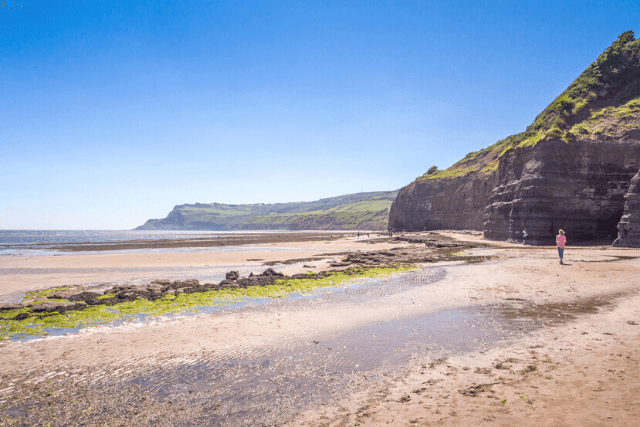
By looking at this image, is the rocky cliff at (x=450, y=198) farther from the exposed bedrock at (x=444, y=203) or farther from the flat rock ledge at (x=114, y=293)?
the flat rock ledge at (x=114, y=293)

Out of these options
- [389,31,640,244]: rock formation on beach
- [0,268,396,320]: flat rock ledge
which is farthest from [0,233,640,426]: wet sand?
[389,31,640,244]: rock formation on beach

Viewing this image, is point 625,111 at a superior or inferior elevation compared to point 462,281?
superior

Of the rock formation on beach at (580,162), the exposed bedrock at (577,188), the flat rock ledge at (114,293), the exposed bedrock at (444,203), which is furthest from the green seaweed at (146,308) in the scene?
the exposed bedrock at (444,203)

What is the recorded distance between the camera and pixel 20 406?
5.91 metres

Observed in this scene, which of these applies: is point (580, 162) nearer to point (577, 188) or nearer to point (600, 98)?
point (577, 188)

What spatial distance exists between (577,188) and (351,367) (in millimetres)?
43052

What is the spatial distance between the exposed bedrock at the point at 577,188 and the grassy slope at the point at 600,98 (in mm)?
2068

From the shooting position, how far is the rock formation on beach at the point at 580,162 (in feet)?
121

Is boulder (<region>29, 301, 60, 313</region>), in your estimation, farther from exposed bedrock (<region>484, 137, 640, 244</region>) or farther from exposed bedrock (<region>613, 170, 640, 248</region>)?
exposed bedrock (<region>484, 137, 640, 244</region>)

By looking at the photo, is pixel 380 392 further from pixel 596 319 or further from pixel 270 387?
pixel 596 319

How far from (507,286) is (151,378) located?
52.9ft

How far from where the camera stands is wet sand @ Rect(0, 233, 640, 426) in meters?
5.30

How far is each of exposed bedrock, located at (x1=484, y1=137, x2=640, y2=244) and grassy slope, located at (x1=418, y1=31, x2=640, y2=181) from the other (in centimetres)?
207

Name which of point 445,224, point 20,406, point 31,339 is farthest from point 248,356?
point 445,224
